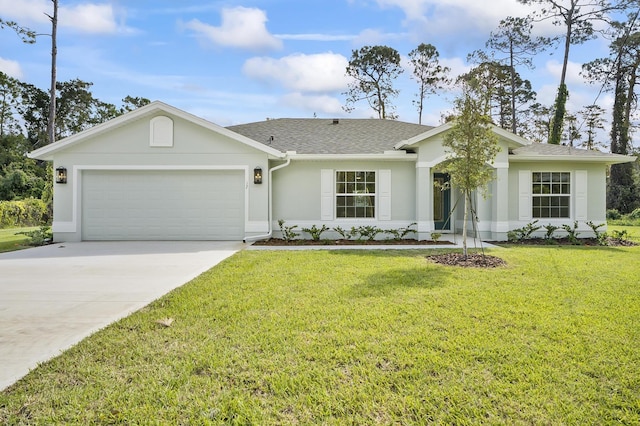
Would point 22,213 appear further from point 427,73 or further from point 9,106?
point 427,73

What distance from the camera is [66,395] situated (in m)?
2.54

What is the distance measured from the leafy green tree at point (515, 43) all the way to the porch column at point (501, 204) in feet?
58.3

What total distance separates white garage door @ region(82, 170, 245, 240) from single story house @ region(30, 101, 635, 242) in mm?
31

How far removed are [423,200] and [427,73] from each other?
21034 mm

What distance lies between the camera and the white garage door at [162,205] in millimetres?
11352

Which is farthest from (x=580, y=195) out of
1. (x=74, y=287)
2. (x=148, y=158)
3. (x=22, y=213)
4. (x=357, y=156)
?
(x=22, y=213)

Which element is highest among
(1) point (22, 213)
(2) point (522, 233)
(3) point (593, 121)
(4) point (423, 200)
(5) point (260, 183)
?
(3) point (593, 121)

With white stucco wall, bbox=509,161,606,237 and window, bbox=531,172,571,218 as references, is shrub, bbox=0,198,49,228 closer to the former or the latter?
white stucco wall, bbox=509,161,606,237

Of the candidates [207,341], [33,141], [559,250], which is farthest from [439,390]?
[33,141]

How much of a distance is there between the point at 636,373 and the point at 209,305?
4.17m

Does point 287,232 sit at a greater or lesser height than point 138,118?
lesser

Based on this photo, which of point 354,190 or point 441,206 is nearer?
point 354,190

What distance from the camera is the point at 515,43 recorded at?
2505 centimetres

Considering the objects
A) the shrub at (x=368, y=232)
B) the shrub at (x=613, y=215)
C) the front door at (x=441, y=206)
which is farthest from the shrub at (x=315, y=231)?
the shrub at (x=613, y=215)
